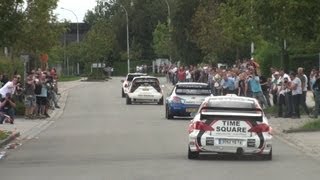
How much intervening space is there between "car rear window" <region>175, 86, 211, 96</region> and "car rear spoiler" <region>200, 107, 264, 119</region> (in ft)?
47.0

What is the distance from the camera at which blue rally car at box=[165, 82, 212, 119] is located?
103 feet

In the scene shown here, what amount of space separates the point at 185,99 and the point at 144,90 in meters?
12.0

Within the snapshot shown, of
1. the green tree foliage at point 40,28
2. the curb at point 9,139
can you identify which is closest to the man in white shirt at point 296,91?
the curb at point 9,139

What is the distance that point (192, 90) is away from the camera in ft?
104

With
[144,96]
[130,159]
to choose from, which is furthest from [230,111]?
[144,96]

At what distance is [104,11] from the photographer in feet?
500

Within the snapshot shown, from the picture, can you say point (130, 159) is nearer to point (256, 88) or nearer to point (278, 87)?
point (278, 87)

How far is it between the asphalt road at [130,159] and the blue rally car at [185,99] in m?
1.81

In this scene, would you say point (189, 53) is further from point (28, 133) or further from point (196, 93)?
point (28, 133)

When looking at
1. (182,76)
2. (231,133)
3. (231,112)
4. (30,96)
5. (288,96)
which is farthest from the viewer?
(182,76)

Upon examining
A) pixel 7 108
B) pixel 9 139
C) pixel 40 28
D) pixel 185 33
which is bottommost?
pixel 9 139

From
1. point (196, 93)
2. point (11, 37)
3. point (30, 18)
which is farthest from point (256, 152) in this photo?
point (30, 18)

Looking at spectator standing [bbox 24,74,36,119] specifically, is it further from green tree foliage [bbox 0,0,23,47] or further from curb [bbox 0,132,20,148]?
green tree foliage [bbox 0,0,23,47]

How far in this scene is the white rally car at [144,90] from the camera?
1694 inches
